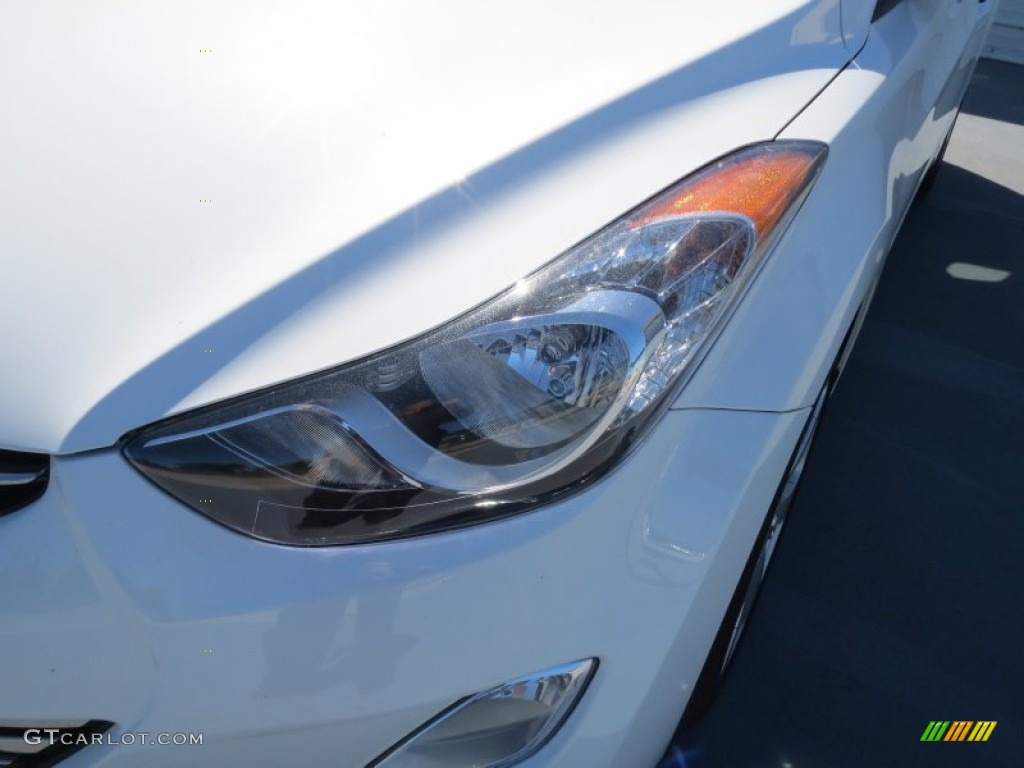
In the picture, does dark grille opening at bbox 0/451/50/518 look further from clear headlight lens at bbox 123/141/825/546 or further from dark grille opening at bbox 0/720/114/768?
dark grille opening at bbox 0/720/114/768

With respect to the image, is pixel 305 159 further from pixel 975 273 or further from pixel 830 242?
pixel 975 273

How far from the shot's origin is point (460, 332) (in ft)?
3.92

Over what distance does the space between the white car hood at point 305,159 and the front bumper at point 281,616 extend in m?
0.13

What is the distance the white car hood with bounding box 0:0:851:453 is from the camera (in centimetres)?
115

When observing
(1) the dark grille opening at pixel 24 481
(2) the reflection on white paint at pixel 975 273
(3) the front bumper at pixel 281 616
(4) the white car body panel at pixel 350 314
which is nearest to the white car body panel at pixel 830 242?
(4) the white car body panel at pixel 350 314

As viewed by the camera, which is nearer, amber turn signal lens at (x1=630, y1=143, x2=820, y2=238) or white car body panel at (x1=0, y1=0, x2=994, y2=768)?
white car body panel at (x1=0, y1=0, x2=994, y2=768)

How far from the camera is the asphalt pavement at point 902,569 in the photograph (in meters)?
1.99

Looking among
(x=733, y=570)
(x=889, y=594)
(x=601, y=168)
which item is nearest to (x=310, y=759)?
(x=733, y=570)

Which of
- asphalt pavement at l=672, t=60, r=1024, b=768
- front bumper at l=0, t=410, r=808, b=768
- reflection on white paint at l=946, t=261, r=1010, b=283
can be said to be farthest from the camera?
reflection on white paint at l=946, t=261, r=1010, b=283

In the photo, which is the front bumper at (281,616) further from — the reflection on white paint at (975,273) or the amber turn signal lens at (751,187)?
the reflection on white paint at (975,273)

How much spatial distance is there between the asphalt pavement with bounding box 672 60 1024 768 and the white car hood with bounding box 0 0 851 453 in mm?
1138

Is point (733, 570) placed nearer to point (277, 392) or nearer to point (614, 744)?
point (614, 744)

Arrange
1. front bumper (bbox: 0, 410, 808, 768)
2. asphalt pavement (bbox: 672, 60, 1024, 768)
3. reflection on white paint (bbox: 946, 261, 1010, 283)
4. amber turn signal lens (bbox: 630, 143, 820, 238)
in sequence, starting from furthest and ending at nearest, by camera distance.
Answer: reflection on white paint (bbox: 946, 261, 1010, 283) < asphalt pavement (bbox: 672, 60, 1024, 768) < amber turn signal lens (bbox: 630, 143, 820, 238) < front bumper (bbox: 0, 410, 808, 768)

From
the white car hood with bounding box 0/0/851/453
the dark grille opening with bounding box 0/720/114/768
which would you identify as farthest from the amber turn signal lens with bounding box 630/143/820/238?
the dark grille opening with bounding box 0/720/114/768
